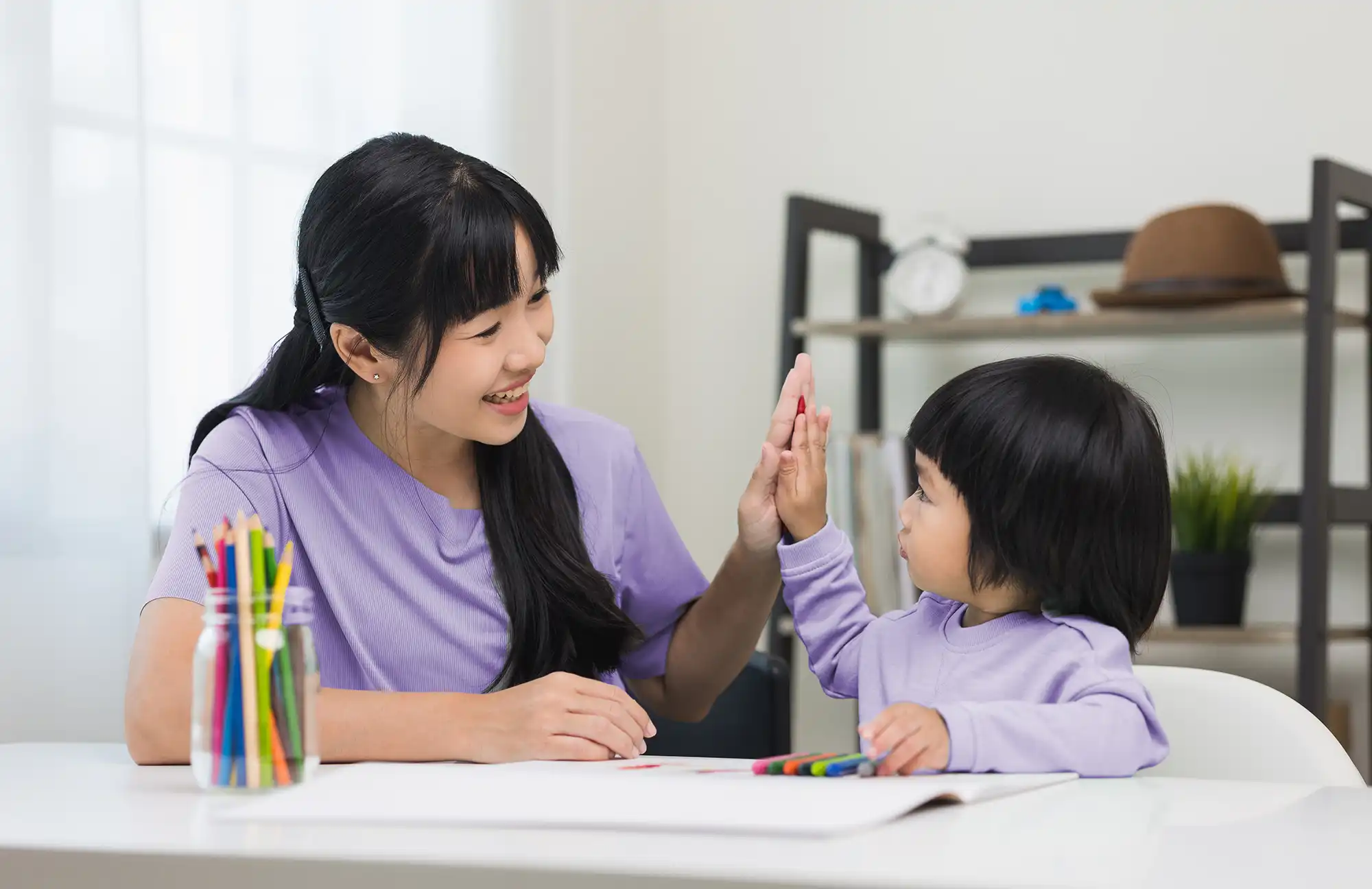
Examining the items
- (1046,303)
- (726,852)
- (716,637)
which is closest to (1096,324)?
(1046,303)

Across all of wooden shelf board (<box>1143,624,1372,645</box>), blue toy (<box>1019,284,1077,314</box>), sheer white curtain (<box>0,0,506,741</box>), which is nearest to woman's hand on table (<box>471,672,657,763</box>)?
sheer white curtain (<box>0,0,506,741</box>)

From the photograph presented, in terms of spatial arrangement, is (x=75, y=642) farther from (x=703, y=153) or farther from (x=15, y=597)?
(x=703, y=153)

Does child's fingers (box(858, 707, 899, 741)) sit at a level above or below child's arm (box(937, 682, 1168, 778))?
above

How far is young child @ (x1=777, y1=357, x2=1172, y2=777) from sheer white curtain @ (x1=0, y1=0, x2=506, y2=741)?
1.06 metres

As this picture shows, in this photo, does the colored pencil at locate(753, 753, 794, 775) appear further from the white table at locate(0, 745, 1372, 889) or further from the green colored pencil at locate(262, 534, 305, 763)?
the green colored pencil at locate(262, 534, 305, 763)

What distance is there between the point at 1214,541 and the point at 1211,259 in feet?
1.66

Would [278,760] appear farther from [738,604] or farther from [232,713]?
[738,604]

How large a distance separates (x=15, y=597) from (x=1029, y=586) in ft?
4.11

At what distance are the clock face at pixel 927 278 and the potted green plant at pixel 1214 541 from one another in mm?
558

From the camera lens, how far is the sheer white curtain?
175cm

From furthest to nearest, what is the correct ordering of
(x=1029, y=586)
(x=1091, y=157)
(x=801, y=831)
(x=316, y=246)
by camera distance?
(x=1091, y=157) → (x=316, y=246) → (x=1029, y=586) → (x=801, y=831)

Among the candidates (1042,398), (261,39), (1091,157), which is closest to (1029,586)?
(1042,398)

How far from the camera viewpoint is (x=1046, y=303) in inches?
108

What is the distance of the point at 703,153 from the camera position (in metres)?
3.40
